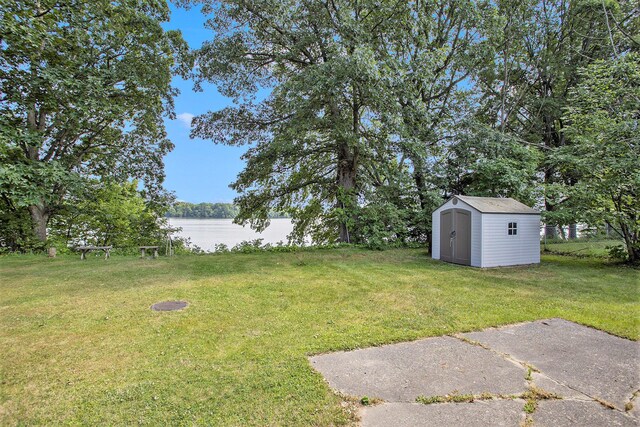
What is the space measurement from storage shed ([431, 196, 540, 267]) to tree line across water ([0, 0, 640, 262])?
3.91 ft

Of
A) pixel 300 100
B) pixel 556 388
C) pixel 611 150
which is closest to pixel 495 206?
pixel 611 150

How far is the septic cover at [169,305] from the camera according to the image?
4.38 meters

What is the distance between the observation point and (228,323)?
3.83 metres

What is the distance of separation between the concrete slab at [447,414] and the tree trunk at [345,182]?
9.36 metres

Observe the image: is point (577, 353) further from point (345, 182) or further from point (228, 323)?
point (345, 182)

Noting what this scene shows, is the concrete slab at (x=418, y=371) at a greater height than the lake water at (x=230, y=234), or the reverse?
the lake water at (x=230, y=234)

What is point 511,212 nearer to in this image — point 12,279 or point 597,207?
point 597,207

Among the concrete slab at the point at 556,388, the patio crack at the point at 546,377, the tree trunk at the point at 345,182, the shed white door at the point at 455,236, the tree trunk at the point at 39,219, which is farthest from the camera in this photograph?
the tree trunk at the point at 345,182

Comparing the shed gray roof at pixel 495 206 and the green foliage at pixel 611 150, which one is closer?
the green foliage at pixel 611 150

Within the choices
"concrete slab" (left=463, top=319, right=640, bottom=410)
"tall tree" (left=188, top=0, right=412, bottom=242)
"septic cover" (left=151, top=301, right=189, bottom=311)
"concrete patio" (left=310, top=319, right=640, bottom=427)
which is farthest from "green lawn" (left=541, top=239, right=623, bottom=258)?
"septic cover" (left=151, top=301, right=189, bottom=311)

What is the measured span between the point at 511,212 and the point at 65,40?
41.9 feet

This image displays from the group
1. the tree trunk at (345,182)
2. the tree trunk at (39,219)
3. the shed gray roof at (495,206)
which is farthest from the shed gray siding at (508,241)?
the tree trunk at (39,219)

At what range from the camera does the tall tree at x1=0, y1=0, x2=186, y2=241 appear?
8297 millimetres

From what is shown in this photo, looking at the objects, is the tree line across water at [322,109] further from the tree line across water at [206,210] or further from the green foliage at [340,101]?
the tree line across water at [206,210]
